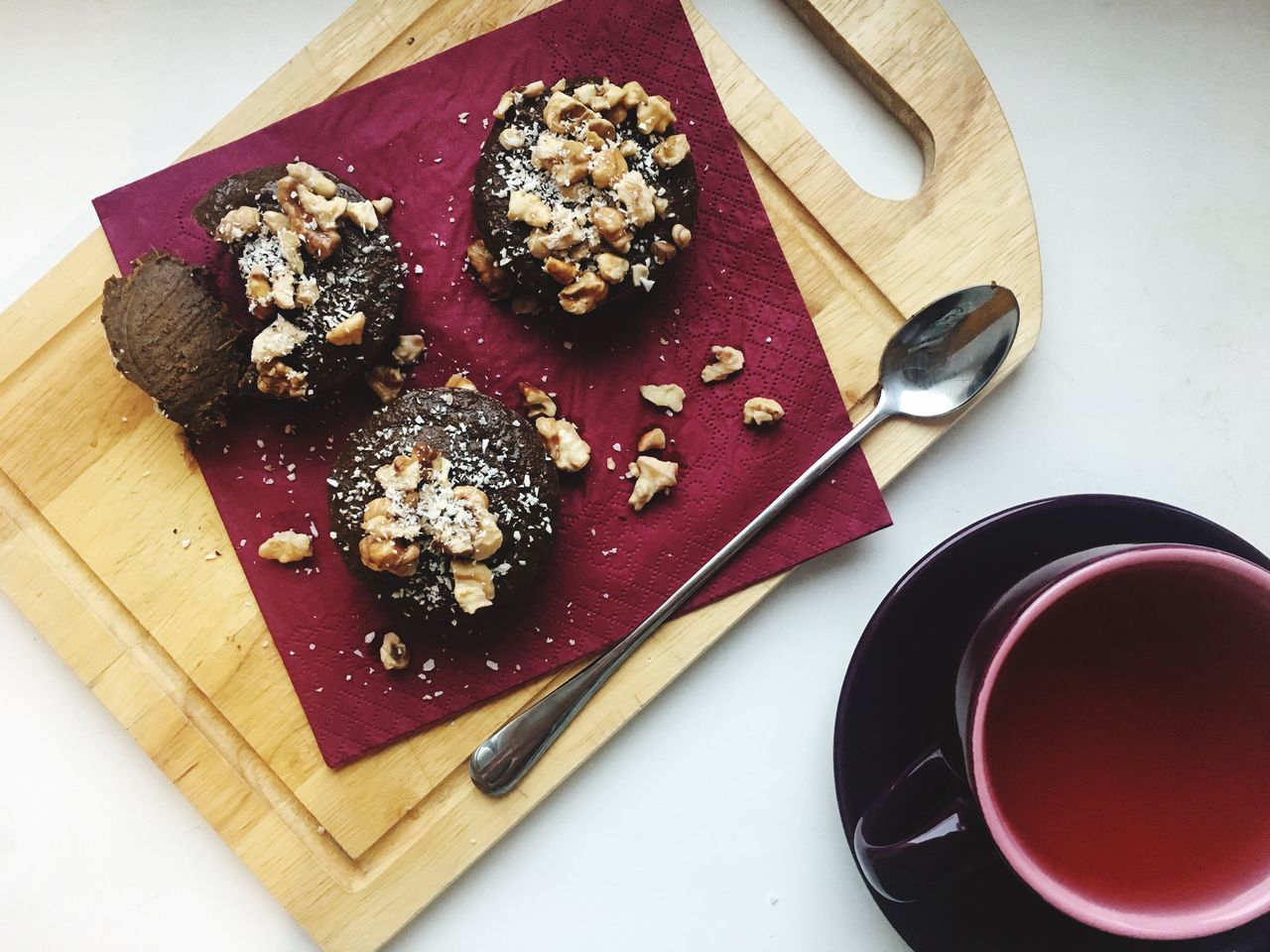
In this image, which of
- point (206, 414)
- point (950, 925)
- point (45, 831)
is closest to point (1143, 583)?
point (950, 925)

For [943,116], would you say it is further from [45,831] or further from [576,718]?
[45,831]

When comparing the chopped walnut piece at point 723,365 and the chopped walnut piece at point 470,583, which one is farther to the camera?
the chopped walnut piece at point 723,365

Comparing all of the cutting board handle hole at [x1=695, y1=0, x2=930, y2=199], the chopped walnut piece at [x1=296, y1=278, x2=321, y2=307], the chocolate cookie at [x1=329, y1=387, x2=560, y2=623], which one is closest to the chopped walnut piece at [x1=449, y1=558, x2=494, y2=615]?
the chocolate cookie at [x1=329, y1=387, x2=560, y2=623]

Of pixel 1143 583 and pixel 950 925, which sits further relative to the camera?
pixel 950 925

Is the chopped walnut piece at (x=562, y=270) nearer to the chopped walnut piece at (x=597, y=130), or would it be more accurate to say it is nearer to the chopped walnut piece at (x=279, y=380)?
the chopped walnut piece at (x=597, y=130)

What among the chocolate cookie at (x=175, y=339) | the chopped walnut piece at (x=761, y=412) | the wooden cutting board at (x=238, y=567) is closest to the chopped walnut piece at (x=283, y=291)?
the chocolate cookie at (x=175, y=339)

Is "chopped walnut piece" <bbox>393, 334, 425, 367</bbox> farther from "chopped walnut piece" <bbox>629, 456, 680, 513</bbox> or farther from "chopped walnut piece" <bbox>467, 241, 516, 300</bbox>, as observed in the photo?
"chopped walnut piece" <bbox>629, 456, 680, 513</bbox>

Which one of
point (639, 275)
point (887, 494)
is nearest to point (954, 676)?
point (887, 494)
